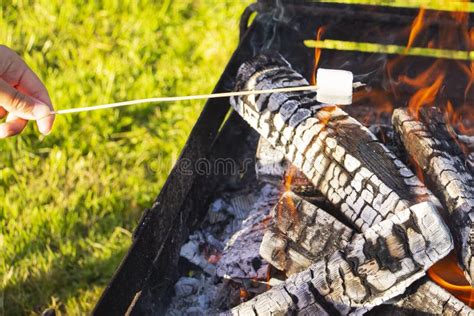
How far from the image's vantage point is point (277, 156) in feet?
9.19

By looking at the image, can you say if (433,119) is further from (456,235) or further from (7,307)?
(7,307)

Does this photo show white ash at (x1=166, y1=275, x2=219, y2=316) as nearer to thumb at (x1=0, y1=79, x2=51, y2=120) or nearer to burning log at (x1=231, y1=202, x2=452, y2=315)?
burning log at (x1=231, y1=202, x2=452, y2=315)

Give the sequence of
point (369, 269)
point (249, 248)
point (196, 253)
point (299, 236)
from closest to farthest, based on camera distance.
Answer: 1. point (369, 269)
2. point (299, 236)
3. point (249, 248)
4. point (196, 253)

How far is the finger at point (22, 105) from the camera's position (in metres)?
2.18

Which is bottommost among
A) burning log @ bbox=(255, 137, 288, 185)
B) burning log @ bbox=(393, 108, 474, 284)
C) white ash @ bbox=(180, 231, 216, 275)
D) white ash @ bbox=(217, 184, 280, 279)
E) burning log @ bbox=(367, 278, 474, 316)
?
white ash @ bbox=(180, 231, 216, 275)

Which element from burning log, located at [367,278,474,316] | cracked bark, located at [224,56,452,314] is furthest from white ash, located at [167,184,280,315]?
burning log, located at [367,278,474,316]

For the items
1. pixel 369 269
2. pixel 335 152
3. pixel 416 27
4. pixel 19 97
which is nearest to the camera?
pixel 369 269

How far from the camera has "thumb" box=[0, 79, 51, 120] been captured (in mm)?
2174

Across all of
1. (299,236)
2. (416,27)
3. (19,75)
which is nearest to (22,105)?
(19,75)

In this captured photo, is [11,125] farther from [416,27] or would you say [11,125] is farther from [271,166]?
[416,27]

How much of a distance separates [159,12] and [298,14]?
1733 millimetres

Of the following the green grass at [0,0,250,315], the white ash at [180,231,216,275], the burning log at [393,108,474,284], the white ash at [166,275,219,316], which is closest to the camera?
the burning log at [393,108,474,284]

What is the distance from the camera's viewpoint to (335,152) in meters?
2.43

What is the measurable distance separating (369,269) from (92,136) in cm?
226
